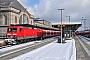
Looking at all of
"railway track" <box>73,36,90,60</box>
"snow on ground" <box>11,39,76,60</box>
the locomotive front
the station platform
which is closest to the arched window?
the locomotive front

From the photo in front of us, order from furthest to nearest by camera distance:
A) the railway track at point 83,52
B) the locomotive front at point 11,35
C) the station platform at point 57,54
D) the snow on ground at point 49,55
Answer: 1. the locomotive front at point 11,35
2. the railway track at point 83,52
3. the station platform at point 57,54
4. the snow on ground at point 49,55

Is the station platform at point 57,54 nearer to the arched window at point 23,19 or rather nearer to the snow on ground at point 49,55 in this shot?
the snow on ground at point 49,55

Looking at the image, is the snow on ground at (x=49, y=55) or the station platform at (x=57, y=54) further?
the station platform at (x=57, y=54)

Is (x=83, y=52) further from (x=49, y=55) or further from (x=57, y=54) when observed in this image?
(x=49, y=55)

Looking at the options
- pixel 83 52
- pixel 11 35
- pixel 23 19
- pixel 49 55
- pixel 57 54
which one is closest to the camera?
pixel 49 55

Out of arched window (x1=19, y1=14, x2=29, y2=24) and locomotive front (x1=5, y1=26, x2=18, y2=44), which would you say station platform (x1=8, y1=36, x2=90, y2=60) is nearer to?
locomotive front (x1=5, y1=26, x2=18, y2=44)

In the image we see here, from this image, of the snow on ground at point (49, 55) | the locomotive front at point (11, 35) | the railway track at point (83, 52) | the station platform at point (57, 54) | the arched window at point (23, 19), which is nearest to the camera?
the snow on ground at point (49, 55)

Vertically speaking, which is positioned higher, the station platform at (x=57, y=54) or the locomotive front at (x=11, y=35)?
the locomotive front at (x=11, y=35)

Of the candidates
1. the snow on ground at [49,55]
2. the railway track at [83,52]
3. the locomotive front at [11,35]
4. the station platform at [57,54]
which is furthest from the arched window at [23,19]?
the snow on ground at [49,55]

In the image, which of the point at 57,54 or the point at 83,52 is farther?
the point at 83,52

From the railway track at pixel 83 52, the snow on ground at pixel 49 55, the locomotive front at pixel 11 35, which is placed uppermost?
the locomotive front at pixel 11 35

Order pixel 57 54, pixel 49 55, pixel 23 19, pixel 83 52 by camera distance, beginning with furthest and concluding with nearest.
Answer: pixel 23 19 → pixel 83 52 → pixel 57 54 → pixel 49 55

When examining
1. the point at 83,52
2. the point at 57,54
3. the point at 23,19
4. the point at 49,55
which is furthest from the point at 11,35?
the point at 23,19

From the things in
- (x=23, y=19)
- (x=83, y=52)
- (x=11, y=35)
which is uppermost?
(x=23, y=19)
